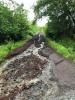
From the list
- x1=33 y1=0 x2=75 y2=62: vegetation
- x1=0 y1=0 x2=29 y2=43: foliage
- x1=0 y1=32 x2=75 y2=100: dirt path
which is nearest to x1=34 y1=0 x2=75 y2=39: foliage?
x1=33 y1=0 x2=75 y2=62: vegetation

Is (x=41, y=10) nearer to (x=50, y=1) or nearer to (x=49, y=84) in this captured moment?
(x=50, y=1)

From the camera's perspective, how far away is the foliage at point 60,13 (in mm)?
14102

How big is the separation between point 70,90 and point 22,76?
2.89 metres

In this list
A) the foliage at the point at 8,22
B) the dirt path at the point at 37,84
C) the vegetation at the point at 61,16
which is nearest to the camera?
the dirt path at the point at 37,84

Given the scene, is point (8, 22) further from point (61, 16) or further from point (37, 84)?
point (37, 84)

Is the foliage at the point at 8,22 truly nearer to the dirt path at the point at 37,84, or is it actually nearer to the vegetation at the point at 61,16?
the vegetation at the point at 61,16

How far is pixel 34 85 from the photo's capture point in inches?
189

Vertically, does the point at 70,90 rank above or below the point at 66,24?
below

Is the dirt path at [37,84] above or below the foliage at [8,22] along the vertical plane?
below

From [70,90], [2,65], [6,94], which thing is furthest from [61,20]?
[6,94]

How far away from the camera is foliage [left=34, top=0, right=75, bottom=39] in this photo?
14.1m

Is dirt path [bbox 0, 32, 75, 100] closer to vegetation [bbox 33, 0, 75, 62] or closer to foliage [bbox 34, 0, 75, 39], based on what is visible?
vegetation [bbox 33, 0, 75, 62]

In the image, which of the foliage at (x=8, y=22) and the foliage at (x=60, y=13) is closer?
the foliage at (x=8, y=22)

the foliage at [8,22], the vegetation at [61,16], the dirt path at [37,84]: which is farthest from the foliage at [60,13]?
the dirt path at [37,84]
